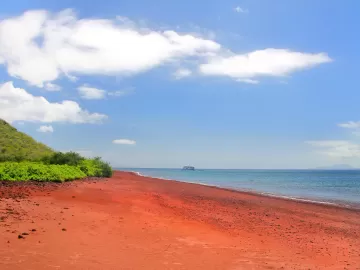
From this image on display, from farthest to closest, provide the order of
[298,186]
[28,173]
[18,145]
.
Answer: [298,186] < [18,145] < [28,173]

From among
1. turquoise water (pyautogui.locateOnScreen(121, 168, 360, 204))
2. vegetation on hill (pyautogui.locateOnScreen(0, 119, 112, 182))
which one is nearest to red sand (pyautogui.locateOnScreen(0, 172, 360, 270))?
vegetation on hill (pyautogui.locateOnScreen(0, 119, 112, 182))

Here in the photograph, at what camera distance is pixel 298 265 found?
9.23 metres

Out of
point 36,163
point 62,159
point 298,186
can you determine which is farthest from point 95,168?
point 298,186

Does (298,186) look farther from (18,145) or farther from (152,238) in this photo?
(152,238)

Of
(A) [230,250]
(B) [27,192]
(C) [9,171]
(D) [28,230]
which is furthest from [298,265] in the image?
(C) [9,171]

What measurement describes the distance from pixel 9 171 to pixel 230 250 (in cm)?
1527

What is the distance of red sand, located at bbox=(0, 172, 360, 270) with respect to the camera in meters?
8.26

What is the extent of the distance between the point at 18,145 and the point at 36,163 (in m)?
16.0

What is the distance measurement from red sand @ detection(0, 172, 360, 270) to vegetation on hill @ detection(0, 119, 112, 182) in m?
3.60

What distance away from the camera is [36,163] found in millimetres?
25281

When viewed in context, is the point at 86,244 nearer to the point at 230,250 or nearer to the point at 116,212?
the point at 230,250

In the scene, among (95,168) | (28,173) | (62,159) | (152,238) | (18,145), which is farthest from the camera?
(18,145)

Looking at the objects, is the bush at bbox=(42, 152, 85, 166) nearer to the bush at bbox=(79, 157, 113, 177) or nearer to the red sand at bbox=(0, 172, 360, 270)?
the bush at bbox=(79, 157, 113, 177)

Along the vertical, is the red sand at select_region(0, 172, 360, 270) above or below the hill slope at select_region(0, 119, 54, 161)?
below
